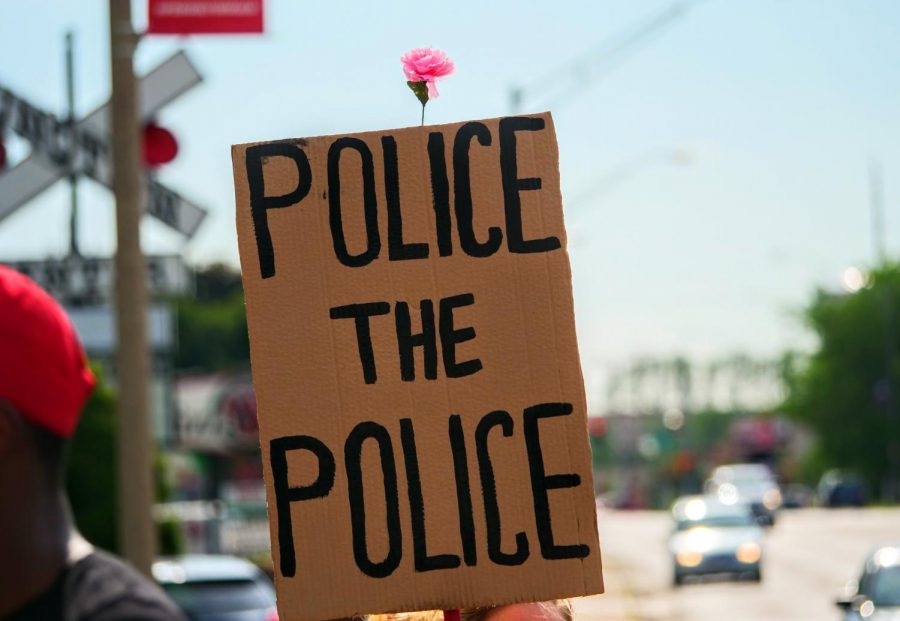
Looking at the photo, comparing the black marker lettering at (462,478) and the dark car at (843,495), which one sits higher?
the black marker lettering at (462,478)

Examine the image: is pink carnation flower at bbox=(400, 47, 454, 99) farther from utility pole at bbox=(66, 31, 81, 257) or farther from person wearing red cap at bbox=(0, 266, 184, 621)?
utility pole at bbox=(66, 31, 81, 257)

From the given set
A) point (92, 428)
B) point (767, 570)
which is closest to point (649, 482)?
point (767, 570)

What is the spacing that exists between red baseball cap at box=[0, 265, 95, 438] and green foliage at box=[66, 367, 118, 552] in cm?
1987

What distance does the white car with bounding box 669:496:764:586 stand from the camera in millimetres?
32875

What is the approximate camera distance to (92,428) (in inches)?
889

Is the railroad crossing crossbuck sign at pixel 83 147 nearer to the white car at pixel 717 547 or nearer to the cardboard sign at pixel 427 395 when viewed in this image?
the cardboard sign at pixel 427 395

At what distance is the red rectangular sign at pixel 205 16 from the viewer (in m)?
8.27

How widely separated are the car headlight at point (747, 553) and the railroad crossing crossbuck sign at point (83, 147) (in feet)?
80.9

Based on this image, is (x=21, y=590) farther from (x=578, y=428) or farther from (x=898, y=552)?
(x=898, y=552)

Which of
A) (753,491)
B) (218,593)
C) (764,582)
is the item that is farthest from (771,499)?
(218,593)

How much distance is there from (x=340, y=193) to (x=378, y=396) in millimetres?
419

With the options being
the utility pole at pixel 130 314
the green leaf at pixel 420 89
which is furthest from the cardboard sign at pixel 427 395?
the utility pole at pixel 130 314

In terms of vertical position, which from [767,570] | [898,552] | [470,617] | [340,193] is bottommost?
[767,570]

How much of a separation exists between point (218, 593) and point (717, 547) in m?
19.5
